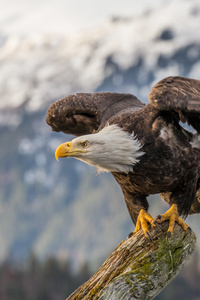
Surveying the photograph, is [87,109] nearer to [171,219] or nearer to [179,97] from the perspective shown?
[179,97]

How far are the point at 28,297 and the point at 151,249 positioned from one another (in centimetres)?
5106

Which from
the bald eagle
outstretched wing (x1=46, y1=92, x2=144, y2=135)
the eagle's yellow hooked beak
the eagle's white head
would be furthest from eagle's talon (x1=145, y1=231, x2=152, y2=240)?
outstretched wing (x1=46, y1=92, x2=144, y2=135)

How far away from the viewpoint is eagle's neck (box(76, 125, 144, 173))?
7367 mm

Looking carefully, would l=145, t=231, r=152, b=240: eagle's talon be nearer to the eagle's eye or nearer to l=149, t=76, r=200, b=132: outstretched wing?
the eagle's eye

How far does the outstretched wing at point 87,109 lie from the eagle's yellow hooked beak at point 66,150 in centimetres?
146

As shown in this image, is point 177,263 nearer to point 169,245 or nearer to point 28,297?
point 169,245

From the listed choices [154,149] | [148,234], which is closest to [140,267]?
[148,234]

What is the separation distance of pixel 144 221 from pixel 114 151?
3.58 feet

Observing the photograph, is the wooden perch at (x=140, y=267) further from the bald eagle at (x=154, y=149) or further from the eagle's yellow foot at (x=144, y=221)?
the bald eagle at (x=154, y=149)

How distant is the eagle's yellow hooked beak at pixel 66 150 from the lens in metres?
7.24

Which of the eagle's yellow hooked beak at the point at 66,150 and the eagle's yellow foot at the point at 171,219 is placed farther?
the eagle's yellow foot at the point at 171,219

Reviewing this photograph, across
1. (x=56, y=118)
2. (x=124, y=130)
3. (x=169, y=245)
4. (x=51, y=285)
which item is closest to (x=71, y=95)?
(x=56, y=118)

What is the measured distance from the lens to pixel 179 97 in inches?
295

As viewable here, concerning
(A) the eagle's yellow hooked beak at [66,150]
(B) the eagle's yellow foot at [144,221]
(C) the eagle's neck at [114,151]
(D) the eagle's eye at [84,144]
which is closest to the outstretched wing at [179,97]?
(C) the eagle's neck at [114,151]
